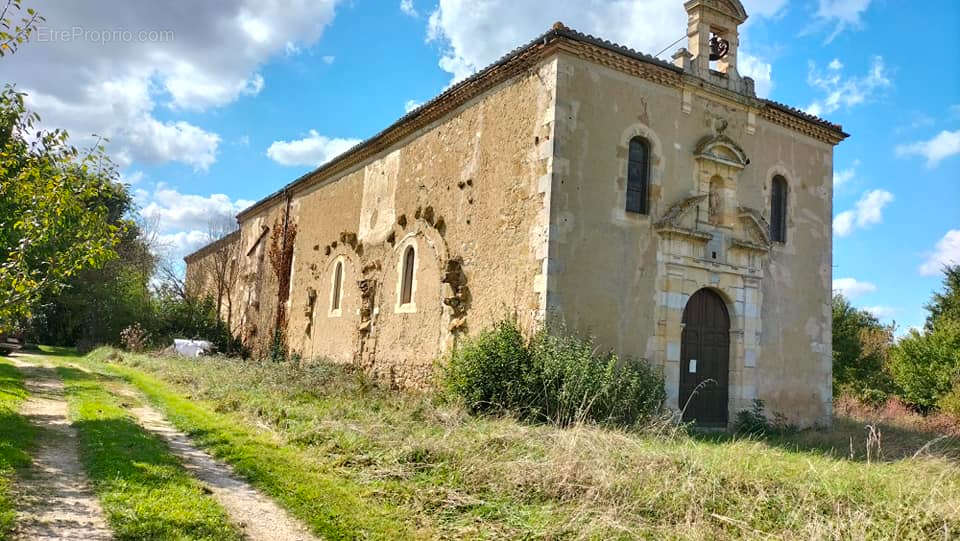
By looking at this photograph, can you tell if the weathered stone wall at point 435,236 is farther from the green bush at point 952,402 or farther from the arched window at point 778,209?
the green bush at point 952,402

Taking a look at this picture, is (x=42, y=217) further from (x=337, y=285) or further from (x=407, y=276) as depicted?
(x=337, y=285)

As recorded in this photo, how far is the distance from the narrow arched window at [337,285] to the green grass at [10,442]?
8112 mm

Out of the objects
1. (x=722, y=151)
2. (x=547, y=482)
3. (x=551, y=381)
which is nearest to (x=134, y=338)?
(x=551, y=381)

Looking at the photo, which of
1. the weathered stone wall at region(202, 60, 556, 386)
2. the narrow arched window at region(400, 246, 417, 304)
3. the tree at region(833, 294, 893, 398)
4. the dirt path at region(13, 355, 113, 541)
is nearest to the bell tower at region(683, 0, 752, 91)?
the weathered stone wall at region(202, 60, 556, 386)

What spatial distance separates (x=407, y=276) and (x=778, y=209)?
823 centimetres

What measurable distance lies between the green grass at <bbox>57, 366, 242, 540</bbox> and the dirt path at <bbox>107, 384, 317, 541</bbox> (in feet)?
0.49

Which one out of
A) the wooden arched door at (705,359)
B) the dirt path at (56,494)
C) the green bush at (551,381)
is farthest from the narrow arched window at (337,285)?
the wooden arched door at (705,359)

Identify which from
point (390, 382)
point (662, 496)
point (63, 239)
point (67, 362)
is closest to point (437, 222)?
point (390, 382)

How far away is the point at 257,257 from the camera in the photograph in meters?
26.1

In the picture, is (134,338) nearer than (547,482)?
No

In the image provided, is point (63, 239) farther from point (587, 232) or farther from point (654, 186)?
point (654, 186)

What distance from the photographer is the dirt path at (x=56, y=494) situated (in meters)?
5.33

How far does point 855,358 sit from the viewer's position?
2509cm

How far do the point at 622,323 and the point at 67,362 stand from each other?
15.9 metres
